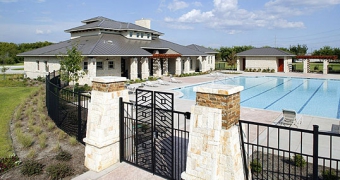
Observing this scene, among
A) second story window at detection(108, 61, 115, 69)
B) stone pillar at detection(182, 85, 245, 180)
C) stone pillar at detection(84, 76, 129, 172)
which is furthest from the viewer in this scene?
second story window at detection(108, 61, 115, 69)

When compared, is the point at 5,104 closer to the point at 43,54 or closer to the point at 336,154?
the point at 43,54

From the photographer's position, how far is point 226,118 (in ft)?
15.1

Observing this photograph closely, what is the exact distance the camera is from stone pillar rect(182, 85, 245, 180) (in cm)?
460

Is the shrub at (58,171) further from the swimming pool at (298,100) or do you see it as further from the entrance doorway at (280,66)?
the entrance doorway at (280,66)

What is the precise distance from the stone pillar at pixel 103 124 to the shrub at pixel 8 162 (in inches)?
85.9

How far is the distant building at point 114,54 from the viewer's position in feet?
91.3

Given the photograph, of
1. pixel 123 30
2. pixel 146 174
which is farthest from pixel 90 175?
pixel 123 30

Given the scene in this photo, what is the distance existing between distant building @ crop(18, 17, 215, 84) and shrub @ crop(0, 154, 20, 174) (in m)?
18.5

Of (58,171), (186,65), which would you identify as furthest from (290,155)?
(186,65)

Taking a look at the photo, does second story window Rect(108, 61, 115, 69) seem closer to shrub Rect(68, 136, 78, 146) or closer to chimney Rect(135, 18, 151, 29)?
chimney Rect(135, 18, 151, 29)

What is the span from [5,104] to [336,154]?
60.4ft

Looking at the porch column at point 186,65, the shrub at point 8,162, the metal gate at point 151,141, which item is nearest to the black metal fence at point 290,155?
the metal gate at point 151,141

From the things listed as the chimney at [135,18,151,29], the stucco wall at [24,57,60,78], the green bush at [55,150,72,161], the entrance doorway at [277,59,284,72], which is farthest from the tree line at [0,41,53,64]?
the green bush at [55,150,72,161]

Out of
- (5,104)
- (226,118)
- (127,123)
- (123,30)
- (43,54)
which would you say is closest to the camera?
(226,118)
